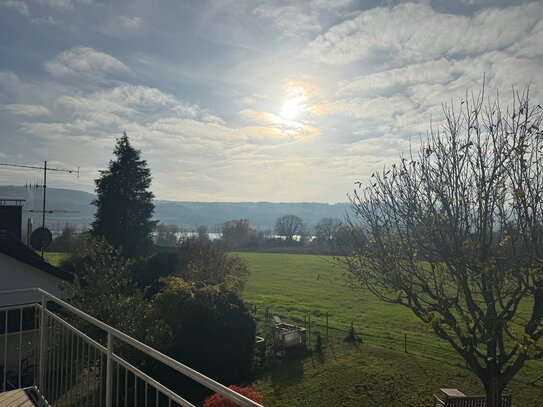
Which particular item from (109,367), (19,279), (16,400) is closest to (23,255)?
(19,279)

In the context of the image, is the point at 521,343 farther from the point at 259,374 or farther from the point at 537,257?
A: the point at 259,374

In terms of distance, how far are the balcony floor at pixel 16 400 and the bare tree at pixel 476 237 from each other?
22.5ft

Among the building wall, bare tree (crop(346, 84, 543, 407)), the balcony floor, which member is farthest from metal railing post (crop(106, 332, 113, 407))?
the building wall

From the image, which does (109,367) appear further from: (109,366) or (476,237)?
(476,237)

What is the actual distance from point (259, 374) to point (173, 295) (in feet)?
Answer: 15.0

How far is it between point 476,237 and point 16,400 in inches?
323

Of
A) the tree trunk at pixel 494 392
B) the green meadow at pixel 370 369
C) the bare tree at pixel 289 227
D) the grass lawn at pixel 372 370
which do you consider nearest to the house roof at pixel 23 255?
the green meadow at pixel 370 369

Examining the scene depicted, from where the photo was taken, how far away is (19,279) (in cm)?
1583

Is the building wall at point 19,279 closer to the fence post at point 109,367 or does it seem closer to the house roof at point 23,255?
the house roof at point 23,255

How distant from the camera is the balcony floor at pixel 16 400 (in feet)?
16.2

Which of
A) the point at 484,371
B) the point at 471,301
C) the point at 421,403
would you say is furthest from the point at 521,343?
the point at 421,403

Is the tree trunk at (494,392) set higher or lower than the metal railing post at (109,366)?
lower

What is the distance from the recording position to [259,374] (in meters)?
14.7

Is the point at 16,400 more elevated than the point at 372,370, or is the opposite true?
the point at 16,400
